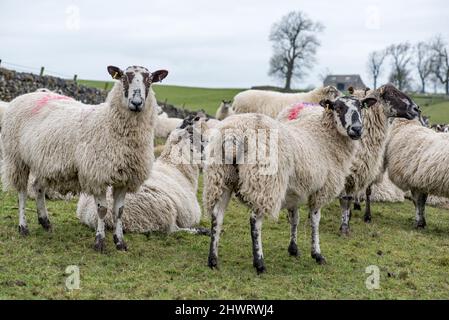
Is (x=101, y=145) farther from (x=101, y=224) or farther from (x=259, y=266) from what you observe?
(x=259, y=266)

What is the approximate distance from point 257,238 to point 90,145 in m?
2.64

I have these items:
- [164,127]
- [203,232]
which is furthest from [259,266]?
[164,127]

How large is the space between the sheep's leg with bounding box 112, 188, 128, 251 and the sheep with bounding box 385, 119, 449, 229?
20.3 ft

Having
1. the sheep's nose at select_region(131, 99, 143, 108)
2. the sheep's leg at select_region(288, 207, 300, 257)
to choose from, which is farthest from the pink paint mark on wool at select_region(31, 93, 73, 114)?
the sheep's leg at select_region(288, 207, 300, 257)

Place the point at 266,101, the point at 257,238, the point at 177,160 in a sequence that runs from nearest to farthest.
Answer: the point at 257,238 < the point at 177,160 < the point at 266,101

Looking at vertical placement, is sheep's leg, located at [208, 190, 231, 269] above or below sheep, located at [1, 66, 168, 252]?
below

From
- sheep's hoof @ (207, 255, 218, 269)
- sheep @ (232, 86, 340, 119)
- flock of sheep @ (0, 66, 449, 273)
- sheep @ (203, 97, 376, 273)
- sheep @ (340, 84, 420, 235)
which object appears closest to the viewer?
sheep @ (203, 97, 376, 273)

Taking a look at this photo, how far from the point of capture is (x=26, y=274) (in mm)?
6430

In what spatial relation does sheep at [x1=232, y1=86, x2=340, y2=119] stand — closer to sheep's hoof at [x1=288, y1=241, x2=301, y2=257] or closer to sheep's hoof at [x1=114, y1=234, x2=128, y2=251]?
sheep's hoof at [x1=288, y1=241, x2=301, y2=257]

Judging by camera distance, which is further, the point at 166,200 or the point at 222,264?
the point at 166,200

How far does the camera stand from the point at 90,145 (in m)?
7.64

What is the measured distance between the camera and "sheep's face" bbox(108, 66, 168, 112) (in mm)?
7367

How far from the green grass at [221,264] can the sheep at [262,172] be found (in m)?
0.48
